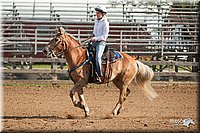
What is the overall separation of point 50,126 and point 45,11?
18125mm

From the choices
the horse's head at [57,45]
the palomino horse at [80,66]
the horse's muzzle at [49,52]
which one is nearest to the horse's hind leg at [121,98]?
the palomino horse at [80,66]

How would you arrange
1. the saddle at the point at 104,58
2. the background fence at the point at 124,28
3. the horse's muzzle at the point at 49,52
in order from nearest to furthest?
the horse's muzzle at the point at 49,52 < the saddle at the point at 104,58 < the background fence at the point at 124,28

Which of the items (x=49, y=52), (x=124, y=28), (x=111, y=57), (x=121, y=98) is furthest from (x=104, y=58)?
(x=124, y=28)

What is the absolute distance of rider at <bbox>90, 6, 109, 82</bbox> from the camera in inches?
406

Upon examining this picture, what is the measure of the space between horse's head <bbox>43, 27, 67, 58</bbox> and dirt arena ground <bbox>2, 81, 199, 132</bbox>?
1.42m

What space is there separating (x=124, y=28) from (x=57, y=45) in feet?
51.5

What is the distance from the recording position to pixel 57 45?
1044 cm

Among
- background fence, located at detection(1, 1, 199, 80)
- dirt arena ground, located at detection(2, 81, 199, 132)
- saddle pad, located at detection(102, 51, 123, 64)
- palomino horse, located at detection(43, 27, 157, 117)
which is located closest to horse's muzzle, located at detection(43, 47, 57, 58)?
palomino horse, located at detection(43, 27, 157, 117)

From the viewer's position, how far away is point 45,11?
26109 mm

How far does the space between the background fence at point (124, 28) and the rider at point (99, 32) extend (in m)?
11.8

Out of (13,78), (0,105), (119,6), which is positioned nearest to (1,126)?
Result: (0,105)

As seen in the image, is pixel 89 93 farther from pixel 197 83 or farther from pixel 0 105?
pixel 197 83

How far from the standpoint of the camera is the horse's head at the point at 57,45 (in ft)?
34.2

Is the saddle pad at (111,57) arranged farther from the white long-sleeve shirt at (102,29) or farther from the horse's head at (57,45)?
the horse's head at (57,45)
